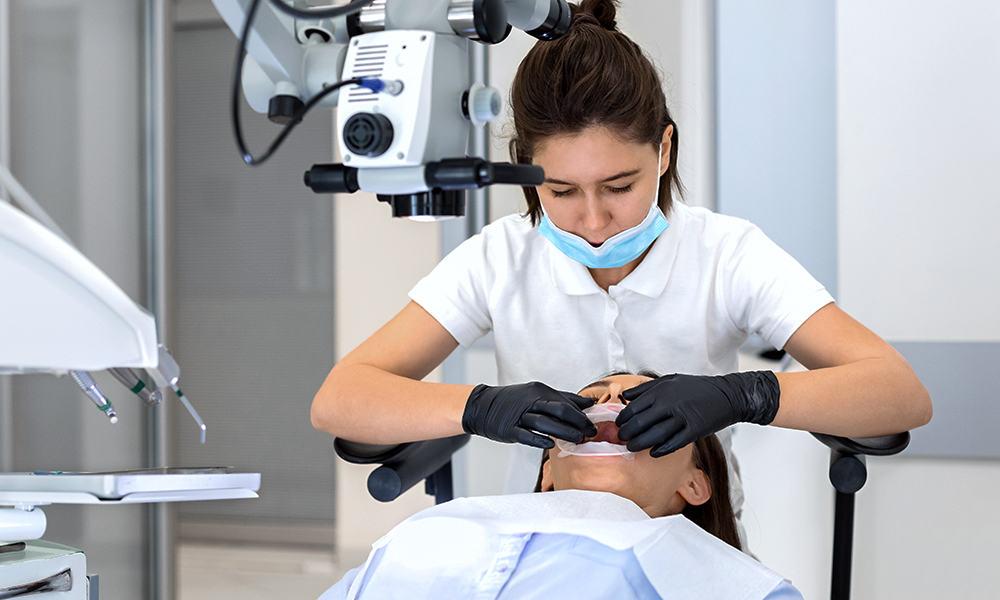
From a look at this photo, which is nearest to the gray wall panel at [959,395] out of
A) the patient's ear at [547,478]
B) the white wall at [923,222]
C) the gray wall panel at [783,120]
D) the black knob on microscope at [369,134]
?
the white wall at [923,222]

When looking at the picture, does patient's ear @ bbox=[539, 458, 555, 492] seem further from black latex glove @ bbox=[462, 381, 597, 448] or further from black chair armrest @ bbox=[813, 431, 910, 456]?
black chair armrest @ bbox=[813, 431, 910, 456]

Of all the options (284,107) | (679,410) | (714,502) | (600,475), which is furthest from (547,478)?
(284,107)

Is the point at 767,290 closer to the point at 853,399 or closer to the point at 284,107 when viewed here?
the point at 853,399

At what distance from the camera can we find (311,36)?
89cm

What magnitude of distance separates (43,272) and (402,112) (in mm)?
299

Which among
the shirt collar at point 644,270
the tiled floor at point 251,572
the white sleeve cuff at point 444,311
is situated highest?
the shirt collar at point 644,270

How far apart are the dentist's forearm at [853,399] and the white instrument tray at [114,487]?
770mm

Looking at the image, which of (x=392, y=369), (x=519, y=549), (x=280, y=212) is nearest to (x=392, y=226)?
(x=280, y=212)

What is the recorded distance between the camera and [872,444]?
4.46 ft

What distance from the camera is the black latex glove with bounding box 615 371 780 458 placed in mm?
1259

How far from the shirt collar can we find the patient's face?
203 mm

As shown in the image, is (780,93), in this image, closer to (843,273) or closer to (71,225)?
(843,273)

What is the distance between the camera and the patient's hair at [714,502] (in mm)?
1514

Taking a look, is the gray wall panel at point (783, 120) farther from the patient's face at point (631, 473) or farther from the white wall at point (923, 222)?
the patient's face at point (631, 473)
